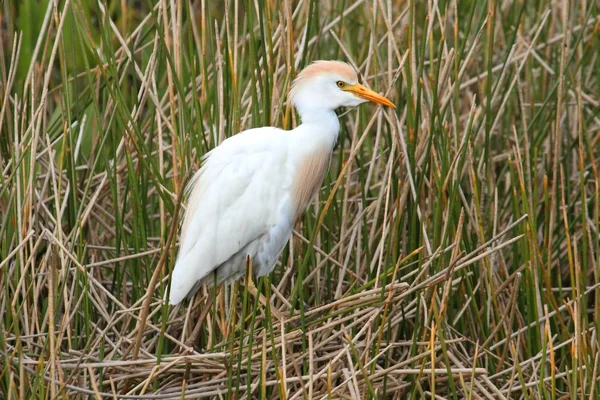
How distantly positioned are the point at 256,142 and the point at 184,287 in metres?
0.41

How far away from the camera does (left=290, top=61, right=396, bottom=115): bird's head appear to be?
2.39 m

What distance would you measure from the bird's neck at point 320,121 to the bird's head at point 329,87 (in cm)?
1

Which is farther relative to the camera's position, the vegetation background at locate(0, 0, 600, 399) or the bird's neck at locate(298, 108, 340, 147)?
the bird's neck at locate(298, 108, 340, 147)

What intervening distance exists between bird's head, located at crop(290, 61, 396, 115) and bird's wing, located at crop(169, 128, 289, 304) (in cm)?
13

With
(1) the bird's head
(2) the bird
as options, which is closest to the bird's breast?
(2) the bird

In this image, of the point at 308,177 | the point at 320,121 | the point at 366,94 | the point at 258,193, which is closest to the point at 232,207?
the point at 258,193

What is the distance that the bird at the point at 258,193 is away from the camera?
246 cm

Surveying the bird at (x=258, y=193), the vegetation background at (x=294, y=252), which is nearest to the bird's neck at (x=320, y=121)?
the bird at (x=258, y=193)

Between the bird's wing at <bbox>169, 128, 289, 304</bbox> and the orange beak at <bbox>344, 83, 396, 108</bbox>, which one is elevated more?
the orange beak at <bbox>344, 83, 396, 108</bbox>

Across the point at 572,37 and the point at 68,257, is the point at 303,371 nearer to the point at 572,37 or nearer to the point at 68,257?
the point at 68,257

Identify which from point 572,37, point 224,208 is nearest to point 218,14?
point 572,37

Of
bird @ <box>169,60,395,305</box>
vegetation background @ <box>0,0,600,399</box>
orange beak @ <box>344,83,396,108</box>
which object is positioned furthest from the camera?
bird @ <box>169,60,395,305</box>

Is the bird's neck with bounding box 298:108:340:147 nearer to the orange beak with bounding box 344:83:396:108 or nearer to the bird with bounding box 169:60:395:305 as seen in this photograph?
the bird with bounding box 169:60:395:305

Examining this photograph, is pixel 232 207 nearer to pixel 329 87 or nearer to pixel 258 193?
pixel 258 193
